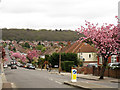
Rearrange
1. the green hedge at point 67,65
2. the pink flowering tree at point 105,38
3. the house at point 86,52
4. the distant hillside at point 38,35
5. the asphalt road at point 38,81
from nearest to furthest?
the asphalt road at point 38,81, the pink flowering tree at point 105,38, the green hedge at point 67,65, the house at point 86,52, the distant hillside at point 38,35

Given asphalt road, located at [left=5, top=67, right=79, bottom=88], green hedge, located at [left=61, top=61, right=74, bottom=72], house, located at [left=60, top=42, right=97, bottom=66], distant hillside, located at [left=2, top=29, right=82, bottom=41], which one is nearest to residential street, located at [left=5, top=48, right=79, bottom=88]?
asphalt road, located at [left=5, top=67, right=79, bottom=88]

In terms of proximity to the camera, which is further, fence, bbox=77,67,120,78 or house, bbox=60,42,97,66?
house, bbox=60,42,97,66

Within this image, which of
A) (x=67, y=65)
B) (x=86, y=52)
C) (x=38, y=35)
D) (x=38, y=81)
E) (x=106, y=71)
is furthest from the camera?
(x=38, y=35)

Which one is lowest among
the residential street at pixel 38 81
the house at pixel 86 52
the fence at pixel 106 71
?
the residential street at pixel 38 81

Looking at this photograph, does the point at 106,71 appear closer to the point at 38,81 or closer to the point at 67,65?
the point at 38,81

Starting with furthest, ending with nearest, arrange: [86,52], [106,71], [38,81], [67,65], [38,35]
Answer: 1. [38,35]
2. [86,52]
3. [67,65]
4. [106,71]
5. [38,81]

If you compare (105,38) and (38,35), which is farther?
(38,35)

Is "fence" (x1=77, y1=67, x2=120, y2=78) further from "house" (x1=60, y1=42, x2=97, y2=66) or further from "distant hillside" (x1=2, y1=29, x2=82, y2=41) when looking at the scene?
"distant hillside" (x1=2, y1=29, x2=82, y2=41)

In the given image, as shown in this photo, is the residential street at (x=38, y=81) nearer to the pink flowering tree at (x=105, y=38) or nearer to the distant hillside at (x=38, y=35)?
the pink flowering tree at (x=105, y=38)

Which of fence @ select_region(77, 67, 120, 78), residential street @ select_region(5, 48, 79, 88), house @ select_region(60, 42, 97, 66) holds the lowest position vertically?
residential street @ select_region(5, 48, 79, 88)

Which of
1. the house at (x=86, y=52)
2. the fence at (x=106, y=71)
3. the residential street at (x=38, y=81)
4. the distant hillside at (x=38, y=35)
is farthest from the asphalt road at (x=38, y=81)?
the distant hillside at (x=38, y=35)

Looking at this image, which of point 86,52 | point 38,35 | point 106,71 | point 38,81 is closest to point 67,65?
point 106,71

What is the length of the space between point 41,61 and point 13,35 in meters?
114

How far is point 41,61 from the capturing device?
283ft
